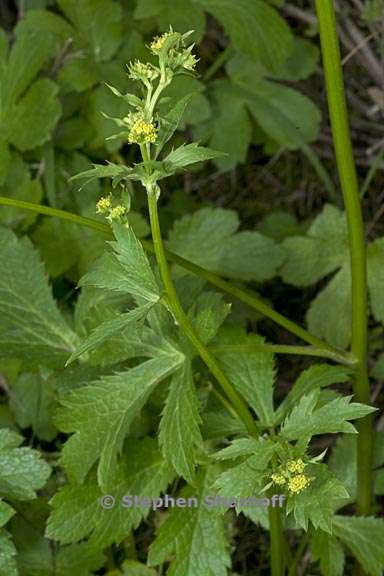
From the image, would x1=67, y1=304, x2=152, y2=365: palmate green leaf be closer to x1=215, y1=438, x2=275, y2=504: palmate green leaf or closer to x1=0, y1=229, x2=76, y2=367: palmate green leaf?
x1=215, y1=438, x2=275, y2=504: palmate green leaf

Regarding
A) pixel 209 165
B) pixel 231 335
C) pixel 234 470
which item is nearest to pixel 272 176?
pixel 209 165

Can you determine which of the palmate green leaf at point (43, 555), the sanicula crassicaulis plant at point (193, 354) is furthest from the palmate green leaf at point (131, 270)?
the palmate green leaf at point (43, 555)

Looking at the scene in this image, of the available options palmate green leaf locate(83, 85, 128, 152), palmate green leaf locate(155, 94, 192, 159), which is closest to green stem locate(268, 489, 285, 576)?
palmate green leaf locate(155, 94, 192, 159)

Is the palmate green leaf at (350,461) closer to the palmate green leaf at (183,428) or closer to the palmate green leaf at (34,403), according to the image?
the palmate green leaf at (183,428)

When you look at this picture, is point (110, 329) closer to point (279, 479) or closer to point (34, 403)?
point (279, 479)

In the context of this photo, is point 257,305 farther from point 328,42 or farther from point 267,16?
point 267,16

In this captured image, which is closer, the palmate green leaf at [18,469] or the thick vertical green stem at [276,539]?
the thick vertical green stem at [276,539]
